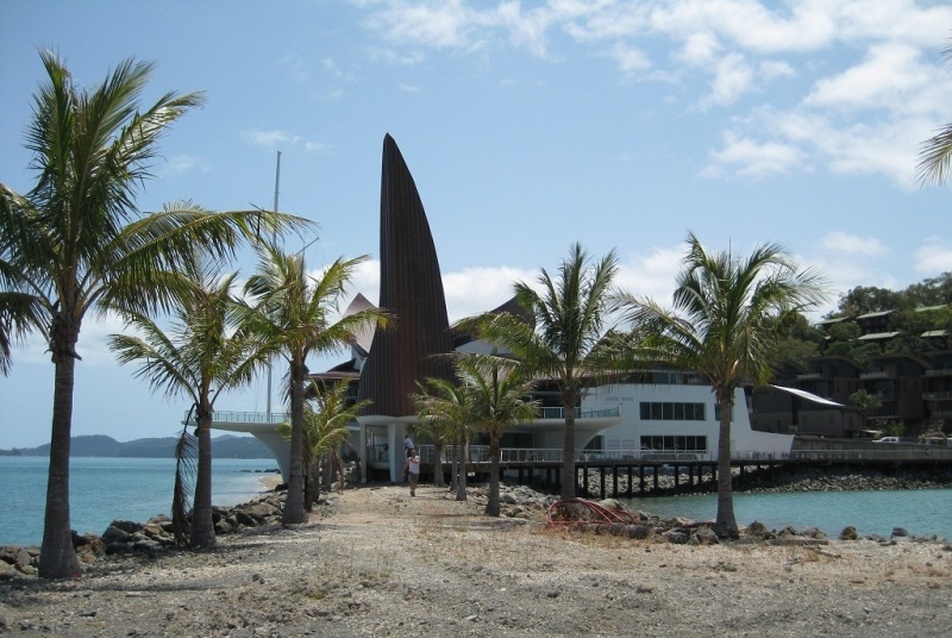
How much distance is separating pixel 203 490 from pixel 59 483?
15.7 ft

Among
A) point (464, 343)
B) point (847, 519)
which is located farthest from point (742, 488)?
point (847, 519)

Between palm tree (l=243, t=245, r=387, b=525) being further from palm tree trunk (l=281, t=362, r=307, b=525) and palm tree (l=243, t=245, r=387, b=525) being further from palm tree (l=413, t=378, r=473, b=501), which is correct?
palm tree (l=413, t=378, r=473, b=501)

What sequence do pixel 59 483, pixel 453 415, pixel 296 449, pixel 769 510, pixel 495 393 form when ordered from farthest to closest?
1. pixel 769 510
2. pixel 453 415
3. pixel 495 393
4. pixel 296 449
5. pixel 59 483

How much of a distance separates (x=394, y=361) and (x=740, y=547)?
140ft

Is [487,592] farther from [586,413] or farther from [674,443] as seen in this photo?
[674,443]

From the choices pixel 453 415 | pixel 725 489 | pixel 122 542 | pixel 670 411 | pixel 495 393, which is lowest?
pixel 122 542

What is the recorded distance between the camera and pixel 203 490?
16.4 m

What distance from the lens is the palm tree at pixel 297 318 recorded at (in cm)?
1917

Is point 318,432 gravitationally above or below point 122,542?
above

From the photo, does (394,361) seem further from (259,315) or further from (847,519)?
(259,315)

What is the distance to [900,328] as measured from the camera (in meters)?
→ 91.9

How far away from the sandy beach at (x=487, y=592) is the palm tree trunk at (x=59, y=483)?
0.32 meters

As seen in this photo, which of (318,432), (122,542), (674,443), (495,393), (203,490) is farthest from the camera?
(674,443)

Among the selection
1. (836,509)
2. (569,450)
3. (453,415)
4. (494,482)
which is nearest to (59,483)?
(569,450)
